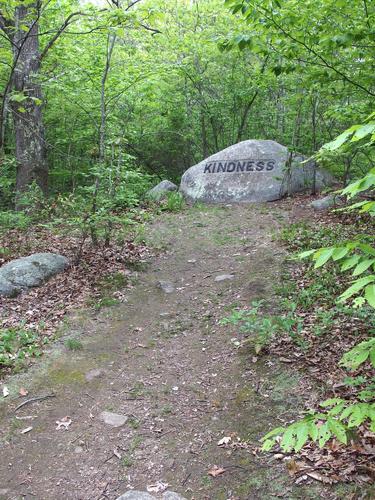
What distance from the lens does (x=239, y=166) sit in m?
13.2

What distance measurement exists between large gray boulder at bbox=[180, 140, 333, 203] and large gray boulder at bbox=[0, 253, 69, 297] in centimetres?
640

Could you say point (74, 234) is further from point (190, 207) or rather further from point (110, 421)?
point (110, 421)

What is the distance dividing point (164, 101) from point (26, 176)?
628cm

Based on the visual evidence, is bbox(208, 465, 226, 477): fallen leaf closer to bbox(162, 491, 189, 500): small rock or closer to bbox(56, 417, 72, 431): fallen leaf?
bbox(162, 491, 189, 500): small rock

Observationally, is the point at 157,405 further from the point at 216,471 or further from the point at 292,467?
the point at 292,467

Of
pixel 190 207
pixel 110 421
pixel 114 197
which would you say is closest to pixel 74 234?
pixel 114 197

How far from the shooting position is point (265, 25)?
4973 millimetres

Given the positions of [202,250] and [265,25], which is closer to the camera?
[265,25]

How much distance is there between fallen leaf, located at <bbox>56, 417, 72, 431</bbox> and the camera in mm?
4566

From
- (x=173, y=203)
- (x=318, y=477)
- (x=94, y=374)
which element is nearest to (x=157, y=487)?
(x=318, y=477)

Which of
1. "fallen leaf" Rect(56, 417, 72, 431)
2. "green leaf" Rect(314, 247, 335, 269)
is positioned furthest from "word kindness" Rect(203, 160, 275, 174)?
"green leaf" Rect(314, 247, 335, 269)

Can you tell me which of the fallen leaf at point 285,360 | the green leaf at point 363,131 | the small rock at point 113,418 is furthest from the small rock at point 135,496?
the green leaf at point 363,131

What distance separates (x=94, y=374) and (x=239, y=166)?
927 cm

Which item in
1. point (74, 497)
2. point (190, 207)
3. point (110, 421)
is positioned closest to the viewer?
point (74, 497)
